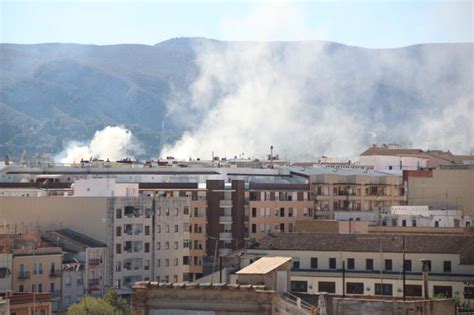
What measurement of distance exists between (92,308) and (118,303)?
3930 mm

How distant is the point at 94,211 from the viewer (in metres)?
87.2

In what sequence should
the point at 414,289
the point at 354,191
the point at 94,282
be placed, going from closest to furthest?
1. the point at 414,289
2. the point at 94,282
3. the point at 354,191

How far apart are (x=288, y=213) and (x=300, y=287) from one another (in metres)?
41.0

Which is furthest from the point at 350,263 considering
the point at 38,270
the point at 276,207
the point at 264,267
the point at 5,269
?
the point at 276,207

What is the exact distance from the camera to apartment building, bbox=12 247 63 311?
7593 centimetres

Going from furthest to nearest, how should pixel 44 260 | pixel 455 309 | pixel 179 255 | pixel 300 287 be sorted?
1. pixel 179 255
2. pixel 44 260
3. pixel 300 287
4. pixel 455 309

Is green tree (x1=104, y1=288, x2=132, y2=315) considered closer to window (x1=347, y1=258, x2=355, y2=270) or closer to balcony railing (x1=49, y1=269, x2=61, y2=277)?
balcony railing (x1=49, y1=269, x2=61, y2=277)

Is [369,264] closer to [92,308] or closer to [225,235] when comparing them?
[92,308]

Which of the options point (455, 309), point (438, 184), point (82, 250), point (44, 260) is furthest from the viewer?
point (438, 184)

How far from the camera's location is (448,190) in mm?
107438

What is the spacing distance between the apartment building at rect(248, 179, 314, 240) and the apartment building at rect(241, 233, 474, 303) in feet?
106

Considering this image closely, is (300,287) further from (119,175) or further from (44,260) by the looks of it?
(119,175)

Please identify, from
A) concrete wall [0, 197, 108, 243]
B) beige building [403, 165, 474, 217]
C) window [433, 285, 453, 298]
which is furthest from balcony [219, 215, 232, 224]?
window [433, 285, 453, 298]

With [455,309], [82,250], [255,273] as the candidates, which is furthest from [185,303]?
[82,250]
